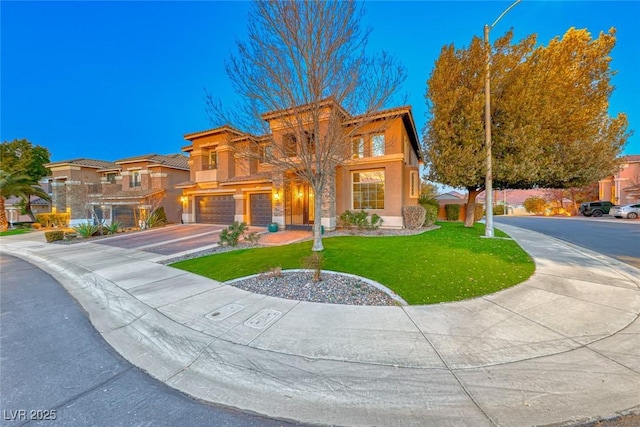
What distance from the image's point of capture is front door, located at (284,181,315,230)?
50.9 ft

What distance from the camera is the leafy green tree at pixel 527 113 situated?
12.9m

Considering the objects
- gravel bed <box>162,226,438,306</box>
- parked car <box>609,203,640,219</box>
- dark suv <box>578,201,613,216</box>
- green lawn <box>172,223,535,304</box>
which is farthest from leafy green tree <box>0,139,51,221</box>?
dark suv <box>578,201,613,216</box>

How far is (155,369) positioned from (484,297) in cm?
571

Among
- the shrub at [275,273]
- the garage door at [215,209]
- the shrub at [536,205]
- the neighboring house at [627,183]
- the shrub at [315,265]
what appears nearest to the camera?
the shrub at [315,265]

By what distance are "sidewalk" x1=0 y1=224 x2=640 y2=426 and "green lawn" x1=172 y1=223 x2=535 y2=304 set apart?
0.53m

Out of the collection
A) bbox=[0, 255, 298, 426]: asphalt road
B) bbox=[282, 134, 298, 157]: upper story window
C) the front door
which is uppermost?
bbox=[282, 134, 298, 157]: upper story window

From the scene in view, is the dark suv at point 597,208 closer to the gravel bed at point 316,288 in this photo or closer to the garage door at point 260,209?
the garage door at point 260,209

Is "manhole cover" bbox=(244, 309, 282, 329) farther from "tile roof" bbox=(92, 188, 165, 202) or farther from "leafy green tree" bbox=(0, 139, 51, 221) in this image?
"leafy green tree" bbox=(0, 139, 51, 221)

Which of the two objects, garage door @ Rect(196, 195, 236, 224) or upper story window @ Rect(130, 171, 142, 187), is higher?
upper story window @ Rect(130, 171, 142, 187)

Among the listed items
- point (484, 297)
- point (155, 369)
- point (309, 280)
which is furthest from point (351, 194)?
point (155, 369)

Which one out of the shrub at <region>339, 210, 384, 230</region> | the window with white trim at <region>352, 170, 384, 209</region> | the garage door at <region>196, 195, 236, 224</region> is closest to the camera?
the shrub at <region>339, 210, 384, 230</region>

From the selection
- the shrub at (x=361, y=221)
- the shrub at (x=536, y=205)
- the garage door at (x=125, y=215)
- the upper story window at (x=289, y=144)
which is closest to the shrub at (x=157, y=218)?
the garage door at (x=125, y=215)

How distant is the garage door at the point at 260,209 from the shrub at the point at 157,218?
8348 millimetres

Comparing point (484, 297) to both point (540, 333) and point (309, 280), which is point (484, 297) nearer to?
point (540, 333)
